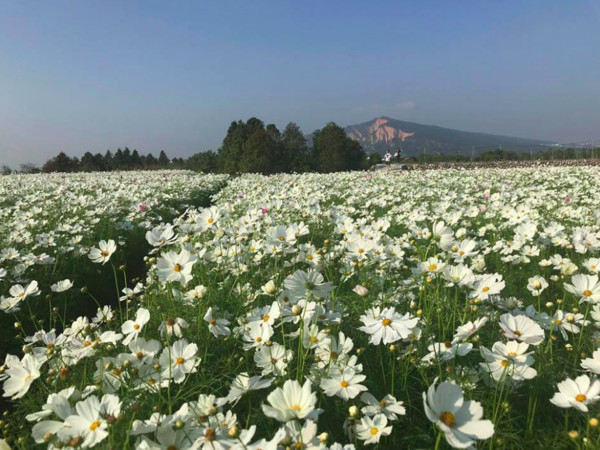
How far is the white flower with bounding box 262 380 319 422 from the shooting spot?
974 millimetres

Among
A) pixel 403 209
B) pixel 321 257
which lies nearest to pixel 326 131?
pixel 403 209

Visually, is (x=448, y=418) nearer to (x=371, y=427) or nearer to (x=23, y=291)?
(x=371, y=427)

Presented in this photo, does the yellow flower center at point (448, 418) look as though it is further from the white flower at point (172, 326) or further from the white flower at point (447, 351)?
the white flower at point (172, 326)

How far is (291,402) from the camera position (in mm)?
1043

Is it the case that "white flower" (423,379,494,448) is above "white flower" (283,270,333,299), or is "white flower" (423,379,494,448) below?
below

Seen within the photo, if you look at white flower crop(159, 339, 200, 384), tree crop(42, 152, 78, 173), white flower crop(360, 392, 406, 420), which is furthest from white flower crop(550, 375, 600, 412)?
tree crop(42, 152, 78, 173)

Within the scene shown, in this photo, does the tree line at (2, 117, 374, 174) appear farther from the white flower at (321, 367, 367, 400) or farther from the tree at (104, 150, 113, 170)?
the white flower at (321, 367, 367, 400)

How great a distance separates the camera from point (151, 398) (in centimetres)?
142

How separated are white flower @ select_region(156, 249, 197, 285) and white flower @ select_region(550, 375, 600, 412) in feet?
4.76

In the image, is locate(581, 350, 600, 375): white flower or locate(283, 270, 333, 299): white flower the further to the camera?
locate(283, 270, 333, 299): white flower

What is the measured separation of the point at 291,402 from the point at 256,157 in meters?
31.7

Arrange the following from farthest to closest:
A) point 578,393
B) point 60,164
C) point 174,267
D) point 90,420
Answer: point 60,164 → point 174,267 → point 578,393 → point 90,420

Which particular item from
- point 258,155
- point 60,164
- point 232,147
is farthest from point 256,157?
point 60,164

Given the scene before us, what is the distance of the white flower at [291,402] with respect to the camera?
0.97 m
